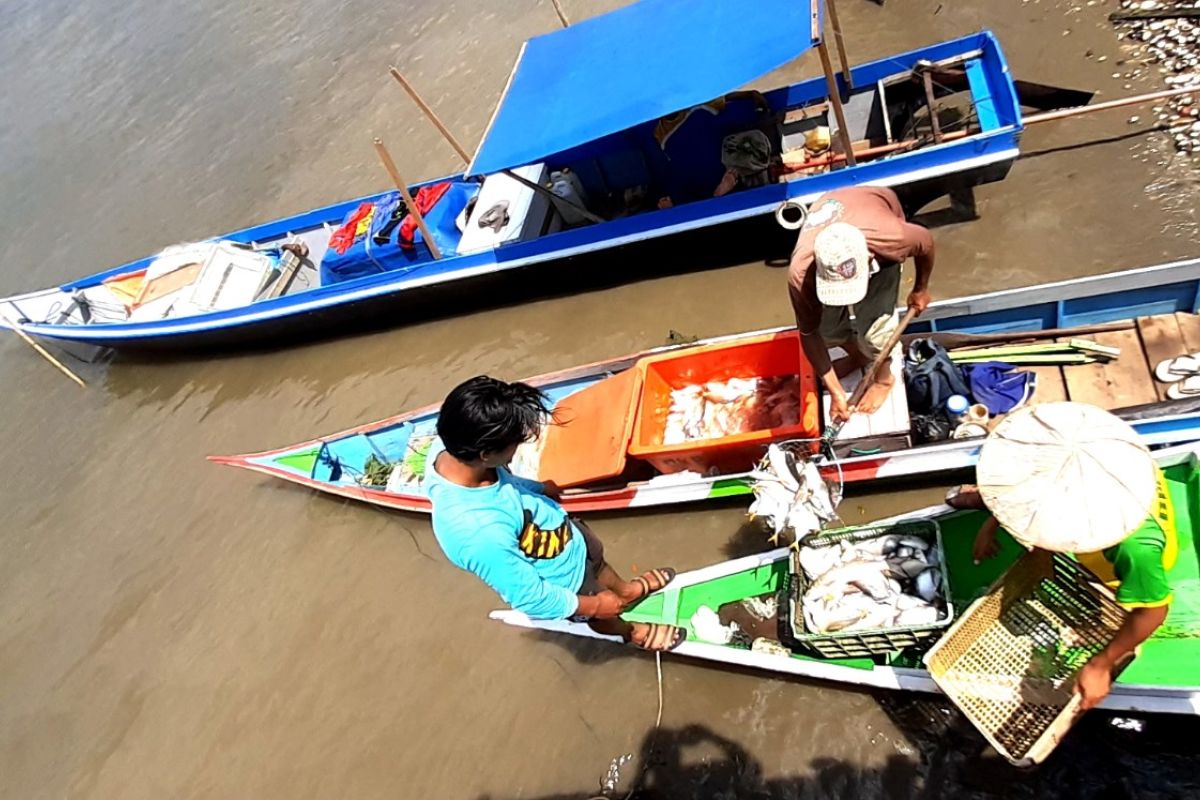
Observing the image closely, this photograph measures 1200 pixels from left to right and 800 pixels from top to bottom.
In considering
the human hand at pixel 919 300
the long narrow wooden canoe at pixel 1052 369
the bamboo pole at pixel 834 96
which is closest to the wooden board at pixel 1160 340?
the long narrow wooden canoe at pixel 1052 369

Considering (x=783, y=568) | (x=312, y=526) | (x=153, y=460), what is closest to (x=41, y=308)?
(x=153, y=460)

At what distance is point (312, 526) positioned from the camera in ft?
26.7

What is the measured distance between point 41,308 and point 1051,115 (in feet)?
48.2

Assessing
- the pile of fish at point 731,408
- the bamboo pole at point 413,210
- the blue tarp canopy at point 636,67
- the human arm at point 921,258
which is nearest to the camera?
the human arm at point 921,258

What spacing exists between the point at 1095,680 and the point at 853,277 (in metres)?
2.37

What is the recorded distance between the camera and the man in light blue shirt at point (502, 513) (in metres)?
3.18

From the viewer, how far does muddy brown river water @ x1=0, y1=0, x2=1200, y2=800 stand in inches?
211

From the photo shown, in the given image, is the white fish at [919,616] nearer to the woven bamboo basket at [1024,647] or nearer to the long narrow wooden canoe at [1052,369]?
the woven bamboo basket at [1024,647]

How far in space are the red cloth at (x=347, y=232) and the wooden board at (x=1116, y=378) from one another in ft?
27.7

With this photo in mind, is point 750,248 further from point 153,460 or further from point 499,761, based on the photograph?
point 153,460

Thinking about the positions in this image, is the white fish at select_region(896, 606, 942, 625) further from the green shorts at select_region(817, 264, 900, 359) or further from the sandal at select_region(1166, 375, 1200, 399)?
the sandal at select_region(1166, 375, 1200, 399)

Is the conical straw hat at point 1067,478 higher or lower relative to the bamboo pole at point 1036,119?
higher

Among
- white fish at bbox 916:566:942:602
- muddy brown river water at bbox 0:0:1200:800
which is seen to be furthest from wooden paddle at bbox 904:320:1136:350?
white fish at bbox 916:566:942:602

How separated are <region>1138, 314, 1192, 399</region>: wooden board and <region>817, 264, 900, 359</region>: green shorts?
5.89ft
